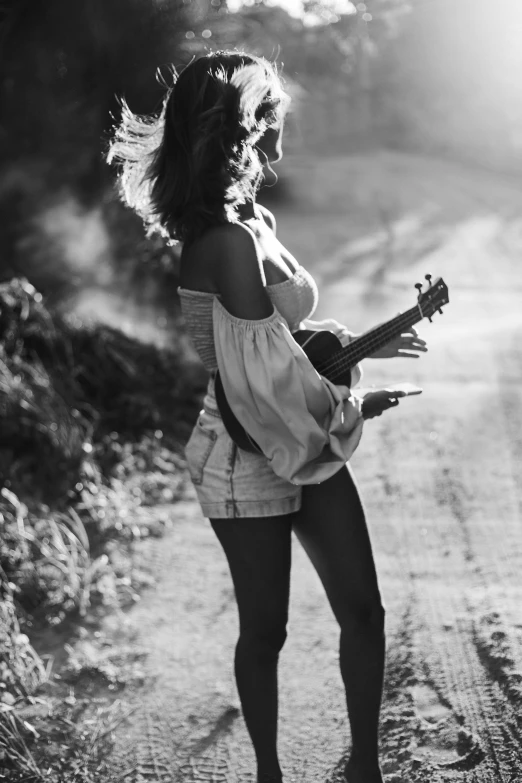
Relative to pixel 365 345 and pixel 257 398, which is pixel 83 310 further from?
pixel 257 398

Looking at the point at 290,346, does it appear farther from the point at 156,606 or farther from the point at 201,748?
the point at 156,606

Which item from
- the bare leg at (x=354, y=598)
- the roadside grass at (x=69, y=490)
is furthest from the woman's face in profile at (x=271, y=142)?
the roadside grass at (x=69, y=490)

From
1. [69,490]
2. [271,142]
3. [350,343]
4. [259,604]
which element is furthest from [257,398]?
[69,490]

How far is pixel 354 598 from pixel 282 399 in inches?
19.6

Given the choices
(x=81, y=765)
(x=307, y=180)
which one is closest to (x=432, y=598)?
(x=81, y=765)

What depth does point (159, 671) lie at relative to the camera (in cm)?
340

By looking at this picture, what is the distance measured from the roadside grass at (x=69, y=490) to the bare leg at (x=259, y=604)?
89 cm

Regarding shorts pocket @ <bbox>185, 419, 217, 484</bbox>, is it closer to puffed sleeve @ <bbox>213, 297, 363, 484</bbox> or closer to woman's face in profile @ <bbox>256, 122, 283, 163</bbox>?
puffed sleeve @ <bbox>213, 297, 363, 484</bbox>

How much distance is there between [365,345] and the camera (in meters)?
2.20

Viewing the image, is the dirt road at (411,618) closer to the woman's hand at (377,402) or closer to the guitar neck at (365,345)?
the woman's hand at (377,402)

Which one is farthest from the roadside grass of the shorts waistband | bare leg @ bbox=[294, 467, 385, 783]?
the shorts waistband

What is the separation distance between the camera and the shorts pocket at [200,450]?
218 centimetres

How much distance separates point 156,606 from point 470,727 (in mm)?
1702

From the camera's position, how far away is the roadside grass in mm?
3105
